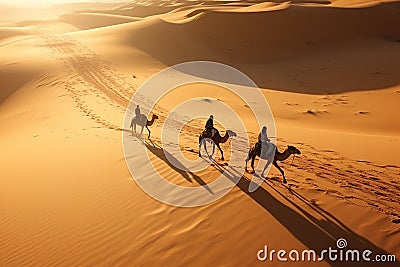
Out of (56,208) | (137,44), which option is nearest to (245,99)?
(56,208)

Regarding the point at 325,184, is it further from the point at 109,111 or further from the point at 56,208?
the point at 109,111

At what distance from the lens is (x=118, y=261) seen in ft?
15.8

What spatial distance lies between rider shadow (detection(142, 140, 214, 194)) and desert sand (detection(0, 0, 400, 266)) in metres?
A: 0.06

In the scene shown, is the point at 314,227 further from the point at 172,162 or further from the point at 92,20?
the point at 92,20

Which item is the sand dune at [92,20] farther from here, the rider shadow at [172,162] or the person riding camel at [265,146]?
the person riding camel at [265,146]

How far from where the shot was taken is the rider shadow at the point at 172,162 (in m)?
6.80

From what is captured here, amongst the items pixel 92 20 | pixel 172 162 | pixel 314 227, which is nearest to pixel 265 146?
pixel 314 227

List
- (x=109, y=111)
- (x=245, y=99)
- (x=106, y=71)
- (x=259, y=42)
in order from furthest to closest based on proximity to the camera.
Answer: (x=259, y=42) → (x=106, y=71) → (x=245, y=99) → (x=109, y=111)

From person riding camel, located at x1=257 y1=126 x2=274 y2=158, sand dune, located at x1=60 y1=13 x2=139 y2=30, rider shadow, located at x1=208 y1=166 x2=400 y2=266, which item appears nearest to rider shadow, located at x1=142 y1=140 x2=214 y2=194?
rider shadow, located at x1=208 y1=166 x2=400 y2=266

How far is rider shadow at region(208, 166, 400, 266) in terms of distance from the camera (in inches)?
182

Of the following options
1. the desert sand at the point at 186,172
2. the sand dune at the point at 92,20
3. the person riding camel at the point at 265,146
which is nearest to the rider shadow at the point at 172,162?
the desert sand at the point at 186,172

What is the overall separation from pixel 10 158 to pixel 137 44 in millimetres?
19899

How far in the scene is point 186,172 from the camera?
23.6 ft

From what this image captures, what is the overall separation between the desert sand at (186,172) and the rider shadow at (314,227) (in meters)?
0.02
